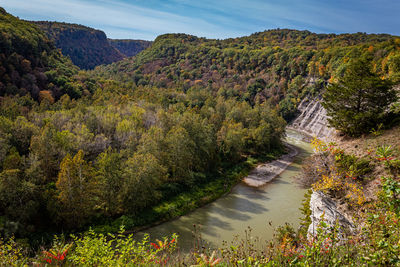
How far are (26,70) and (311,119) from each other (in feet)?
285

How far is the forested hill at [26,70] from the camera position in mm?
58094

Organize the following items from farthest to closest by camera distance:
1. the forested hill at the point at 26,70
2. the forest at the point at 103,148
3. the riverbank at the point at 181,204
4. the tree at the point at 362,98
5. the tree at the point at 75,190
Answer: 1. the forested hill at the point at 26,70
2. the tree at the point at 362,98
3. the riverbank at the point at 181,204
4. the forest at the point at 103,148
5. the tree at the point at 75,190

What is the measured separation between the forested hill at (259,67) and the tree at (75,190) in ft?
232

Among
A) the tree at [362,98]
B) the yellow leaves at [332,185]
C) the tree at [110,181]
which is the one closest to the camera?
the yellow leaves at [332,185]

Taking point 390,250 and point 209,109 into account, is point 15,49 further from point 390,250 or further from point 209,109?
point 390,250

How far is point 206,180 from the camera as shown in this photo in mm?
40750

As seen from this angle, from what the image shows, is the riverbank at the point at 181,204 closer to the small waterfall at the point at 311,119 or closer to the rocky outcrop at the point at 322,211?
the rocky outcrop at the point at 322,211

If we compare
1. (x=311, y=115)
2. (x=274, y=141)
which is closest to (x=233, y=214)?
(x=274, y=141)

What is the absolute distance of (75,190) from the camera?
24.8m

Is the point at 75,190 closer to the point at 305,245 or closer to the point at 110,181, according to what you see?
the point at 110,181

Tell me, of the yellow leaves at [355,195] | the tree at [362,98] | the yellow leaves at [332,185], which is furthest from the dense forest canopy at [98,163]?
the tree at [362,98]

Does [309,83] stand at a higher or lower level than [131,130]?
higher

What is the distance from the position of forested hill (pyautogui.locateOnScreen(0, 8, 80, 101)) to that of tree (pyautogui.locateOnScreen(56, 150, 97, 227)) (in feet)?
133

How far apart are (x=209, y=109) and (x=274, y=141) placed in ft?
61.3
